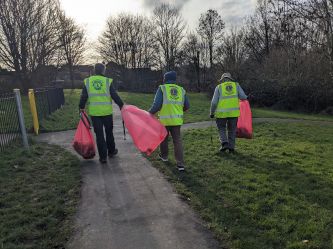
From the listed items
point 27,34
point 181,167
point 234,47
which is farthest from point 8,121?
point 234,47

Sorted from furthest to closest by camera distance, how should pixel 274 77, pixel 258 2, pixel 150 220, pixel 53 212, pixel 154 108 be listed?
pixel 258 2, pixel 274 77, pixel 154 108, pixel 53 212, pixel 150 220

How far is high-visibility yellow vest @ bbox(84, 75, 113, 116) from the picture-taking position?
7.43 metres

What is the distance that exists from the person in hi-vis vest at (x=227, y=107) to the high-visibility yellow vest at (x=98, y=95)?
241cm

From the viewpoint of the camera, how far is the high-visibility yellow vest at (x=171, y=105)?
22.3 feet

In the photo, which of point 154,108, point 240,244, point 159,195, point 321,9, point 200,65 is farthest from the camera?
point 200,65

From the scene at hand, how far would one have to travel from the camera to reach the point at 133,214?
4.82 m

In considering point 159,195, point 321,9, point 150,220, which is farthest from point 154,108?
point 321,9

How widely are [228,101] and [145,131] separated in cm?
226

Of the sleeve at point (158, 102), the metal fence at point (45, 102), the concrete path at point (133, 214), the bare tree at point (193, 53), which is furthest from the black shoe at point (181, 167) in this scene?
the bare tree at point (193, 53)

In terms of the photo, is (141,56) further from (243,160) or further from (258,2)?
(243,160)

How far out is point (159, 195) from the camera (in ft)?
18.2

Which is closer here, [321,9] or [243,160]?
[243,160]

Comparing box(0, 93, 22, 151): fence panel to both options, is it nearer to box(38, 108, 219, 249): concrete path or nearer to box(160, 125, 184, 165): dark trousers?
box(38, 108, 219, 249): concrete path

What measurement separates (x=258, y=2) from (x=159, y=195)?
40.1 meters
